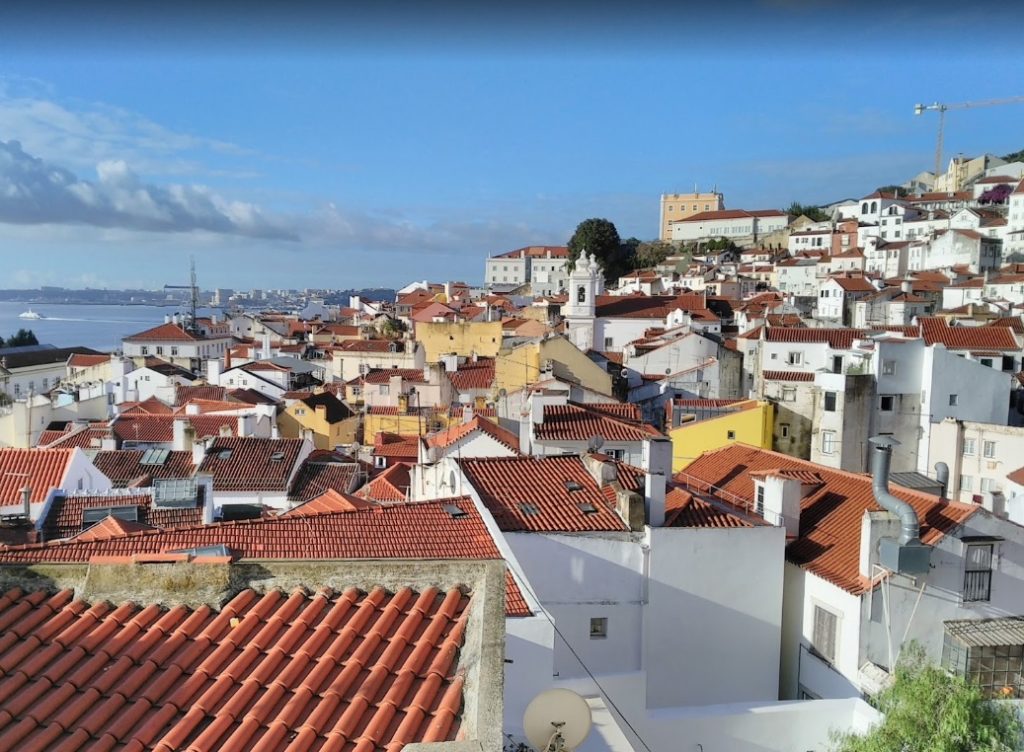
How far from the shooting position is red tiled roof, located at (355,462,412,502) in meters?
17.4

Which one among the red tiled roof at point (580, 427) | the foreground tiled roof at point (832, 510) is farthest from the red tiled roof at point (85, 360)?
the foreground tiled roof at point (832, 510)

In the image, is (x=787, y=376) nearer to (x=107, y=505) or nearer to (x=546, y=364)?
(x=546, y=364)

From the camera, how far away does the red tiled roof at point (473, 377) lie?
108 ft

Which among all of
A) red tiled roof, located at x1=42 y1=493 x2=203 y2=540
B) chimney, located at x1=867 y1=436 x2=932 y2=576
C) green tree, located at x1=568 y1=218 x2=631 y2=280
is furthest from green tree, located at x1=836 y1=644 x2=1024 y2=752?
green tree, located at x1=568 y1=218 x2=631 y2=280

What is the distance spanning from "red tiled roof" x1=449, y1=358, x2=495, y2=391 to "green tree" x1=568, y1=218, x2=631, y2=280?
46.5 metres

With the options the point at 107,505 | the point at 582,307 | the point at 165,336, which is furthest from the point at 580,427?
the point at 165,336

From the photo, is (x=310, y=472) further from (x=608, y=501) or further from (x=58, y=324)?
(x=58, y=324)

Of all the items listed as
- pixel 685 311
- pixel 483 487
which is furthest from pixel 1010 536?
pixel 685 311

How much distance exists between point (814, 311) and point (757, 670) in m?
45.3

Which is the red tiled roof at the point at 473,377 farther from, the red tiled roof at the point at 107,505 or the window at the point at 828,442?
the red tiled roof at the point at 107,505

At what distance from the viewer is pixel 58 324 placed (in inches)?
6624

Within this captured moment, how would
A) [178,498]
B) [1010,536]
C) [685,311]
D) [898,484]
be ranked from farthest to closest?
[685,311], [178,498], [898,484], [1010,536]

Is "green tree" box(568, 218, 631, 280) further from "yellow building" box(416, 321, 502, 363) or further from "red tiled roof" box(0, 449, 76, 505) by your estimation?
"red tiled roof" box(0, 449, 76, 505)

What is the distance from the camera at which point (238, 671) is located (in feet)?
12.2
